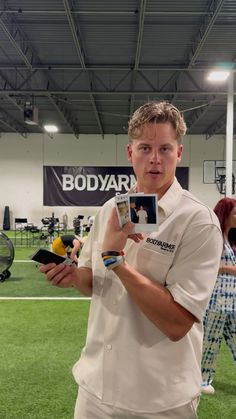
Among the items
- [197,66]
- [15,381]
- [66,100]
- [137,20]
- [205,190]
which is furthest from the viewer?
[205,190]

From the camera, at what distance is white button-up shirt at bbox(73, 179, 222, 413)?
1087mm

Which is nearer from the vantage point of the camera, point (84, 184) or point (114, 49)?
point (114, 49)

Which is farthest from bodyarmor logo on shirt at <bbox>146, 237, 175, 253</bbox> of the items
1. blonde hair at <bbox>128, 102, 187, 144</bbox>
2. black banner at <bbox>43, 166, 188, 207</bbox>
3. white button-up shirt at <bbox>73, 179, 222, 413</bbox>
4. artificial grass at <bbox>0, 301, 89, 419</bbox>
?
black banner at <bbox>43, 166, 188, 207</bbox>

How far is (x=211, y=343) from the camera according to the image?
9.87ft

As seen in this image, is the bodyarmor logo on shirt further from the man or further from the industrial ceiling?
the industrial ceiling

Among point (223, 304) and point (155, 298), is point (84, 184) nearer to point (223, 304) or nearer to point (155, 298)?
point (223, 304)

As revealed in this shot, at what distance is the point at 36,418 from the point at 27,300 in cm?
325

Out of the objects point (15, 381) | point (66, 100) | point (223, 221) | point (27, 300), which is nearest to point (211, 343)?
point (223, 221)

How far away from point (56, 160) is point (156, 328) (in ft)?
62.9

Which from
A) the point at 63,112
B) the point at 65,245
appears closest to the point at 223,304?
the point at 65,245

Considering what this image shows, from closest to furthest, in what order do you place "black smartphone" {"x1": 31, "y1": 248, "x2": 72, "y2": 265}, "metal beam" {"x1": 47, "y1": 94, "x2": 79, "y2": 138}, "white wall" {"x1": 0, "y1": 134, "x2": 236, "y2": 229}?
"black smartphone" {"x1": 31, "y1": 248, "x2": 72, "y2": 265} < "metal beam" {"x1": 47, "y1": 94, "x2": 79, "y2": 138} < "white wall" {"x1": 0, "y1": 134, "x2": 236, "y2": 229}

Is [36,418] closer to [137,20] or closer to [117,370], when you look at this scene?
[117,370]

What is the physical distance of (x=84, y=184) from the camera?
19391mm

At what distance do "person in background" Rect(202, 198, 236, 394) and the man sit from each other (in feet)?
5.94
